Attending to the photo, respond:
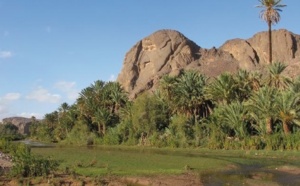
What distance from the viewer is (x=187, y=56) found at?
155m

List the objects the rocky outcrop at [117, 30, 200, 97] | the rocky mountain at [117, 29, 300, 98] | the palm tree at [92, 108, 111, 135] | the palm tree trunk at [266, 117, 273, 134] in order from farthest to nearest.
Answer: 1. the rocky outcrop at [117, 30, 200, 97]
2. the rocky mountain at [117, 29, 300, 98]
3. the palm tree at [92, 108, 111, 135]
4. the palm tree trunk at [266, 117, 273, 134]

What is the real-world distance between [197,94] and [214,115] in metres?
8.34

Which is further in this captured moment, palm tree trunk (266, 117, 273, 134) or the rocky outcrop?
the rocky outcrop

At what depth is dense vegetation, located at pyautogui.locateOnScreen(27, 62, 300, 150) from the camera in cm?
4688

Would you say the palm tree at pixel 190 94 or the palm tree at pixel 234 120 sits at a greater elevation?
the palm tree at pixel 190 94

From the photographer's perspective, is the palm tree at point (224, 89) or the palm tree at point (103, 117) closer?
the palm tree at point (224, 89)

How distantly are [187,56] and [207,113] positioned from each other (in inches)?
3489

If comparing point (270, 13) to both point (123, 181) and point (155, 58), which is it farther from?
point (155, 58)

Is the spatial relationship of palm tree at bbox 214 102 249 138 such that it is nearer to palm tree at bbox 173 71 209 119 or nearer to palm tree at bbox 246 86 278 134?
palm tree at bbox 246 86 278 134

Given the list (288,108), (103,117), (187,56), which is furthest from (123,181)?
(187,56)

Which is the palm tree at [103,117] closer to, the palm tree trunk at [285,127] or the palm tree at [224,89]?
the palm tree at [224,89]

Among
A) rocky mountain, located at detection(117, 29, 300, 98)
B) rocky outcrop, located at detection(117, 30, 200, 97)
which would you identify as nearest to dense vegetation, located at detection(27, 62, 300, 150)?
rocky mountain, located at detection(117, 29, 300, 98)

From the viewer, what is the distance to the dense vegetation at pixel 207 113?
4688cm

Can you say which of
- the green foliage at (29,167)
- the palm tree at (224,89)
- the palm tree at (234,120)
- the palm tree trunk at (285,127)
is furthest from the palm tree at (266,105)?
the green foliage at (29,167)
